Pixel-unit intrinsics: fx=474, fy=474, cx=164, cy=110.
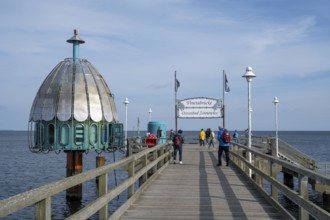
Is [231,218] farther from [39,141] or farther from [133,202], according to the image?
[39,141]

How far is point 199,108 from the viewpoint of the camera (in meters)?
37.4

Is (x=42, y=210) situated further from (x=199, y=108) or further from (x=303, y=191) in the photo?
(x=199, y=108)

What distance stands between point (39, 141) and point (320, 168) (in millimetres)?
16331

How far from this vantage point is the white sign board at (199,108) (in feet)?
123

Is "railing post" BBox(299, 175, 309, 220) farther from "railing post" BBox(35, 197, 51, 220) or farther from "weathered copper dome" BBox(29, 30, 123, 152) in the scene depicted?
"weathered copper dome" BBox(29, 30, 123, 152)

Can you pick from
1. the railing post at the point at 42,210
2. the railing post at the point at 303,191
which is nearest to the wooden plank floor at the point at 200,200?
the railing post at the point at 303,191

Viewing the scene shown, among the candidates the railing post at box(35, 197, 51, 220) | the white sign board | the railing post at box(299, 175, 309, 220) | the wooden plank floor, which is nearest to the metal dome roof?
the wooden plank floor

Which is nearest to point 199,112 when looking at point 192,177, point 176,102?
point 176,102

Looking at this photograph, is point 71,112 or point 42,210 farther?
point 71,112

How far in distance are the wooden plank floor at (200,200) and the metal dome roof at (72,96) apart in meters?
7.21

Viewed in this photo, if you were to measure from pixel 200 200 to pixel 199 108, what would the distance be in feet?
87.2

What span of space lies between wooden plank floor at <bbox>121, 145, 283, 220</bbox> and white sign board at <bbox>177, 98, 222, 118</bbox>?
21.2m

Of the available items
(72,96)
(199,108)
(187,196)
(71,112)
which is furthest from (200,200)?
(199,108)

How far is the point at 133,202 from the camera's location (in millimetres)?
10398
